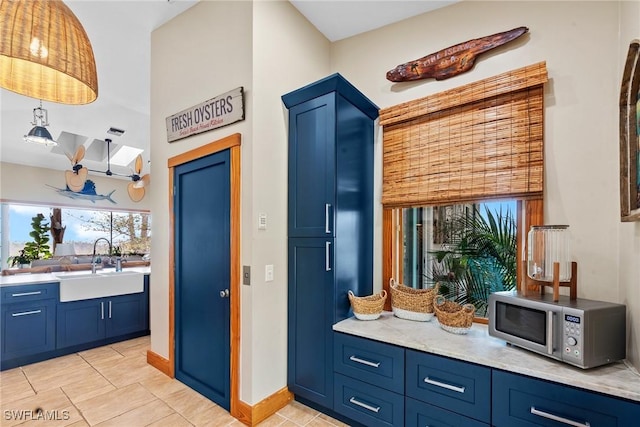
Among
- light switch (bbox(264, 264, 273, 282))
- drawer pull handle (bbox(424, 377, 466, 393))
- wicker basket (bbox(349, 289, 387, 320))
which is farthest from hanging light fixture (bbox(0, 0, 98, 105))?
drawer pull handle (bbox(424, 377, 466, 393))

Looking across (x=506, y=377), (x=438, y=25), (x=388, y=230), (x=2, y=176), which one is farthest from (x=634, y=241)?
(x=2, y=176)

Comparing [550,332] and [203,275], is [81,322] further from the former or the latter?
[550,332]

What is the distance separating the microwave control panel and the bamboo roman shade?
85cm

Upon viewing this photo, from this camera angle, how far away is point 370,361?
2.02m

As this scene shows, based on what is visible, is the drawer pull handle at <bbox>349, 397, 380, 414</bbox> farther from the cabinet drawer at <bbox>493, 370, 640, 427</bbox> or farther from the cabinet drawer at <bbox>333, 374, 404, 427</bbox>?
the cabinet drawer at <bbox>493, 370, 640, 427</bbox>

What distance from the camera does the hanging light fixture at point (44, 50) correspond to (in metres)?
1.05

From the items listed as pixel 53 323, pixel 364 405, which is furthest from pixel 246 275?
pixel 53 323

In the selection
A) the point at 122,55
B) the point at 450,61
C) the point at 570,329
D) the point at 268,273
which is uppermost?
the point at 122,55

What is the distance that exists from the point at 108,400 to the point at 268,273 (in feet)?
5.65

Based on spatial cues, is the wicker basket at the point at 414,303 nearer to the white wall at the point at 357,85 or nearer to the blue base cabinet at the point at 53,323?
the white wall at the point at 357,85

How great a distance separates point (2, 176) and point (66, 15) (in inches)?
245

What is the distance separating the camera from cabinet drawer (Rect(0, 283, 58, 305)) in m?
3.08

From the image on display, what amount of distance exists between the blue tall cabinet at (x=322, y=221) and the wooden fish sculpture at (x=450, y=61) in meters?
0.43

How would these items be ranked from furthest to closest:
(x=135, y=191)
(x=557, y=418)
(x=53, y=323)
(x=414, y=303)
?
(x=135, y=191), (x=53, y=323), (x=414, y=303), (x=557, y=418)
